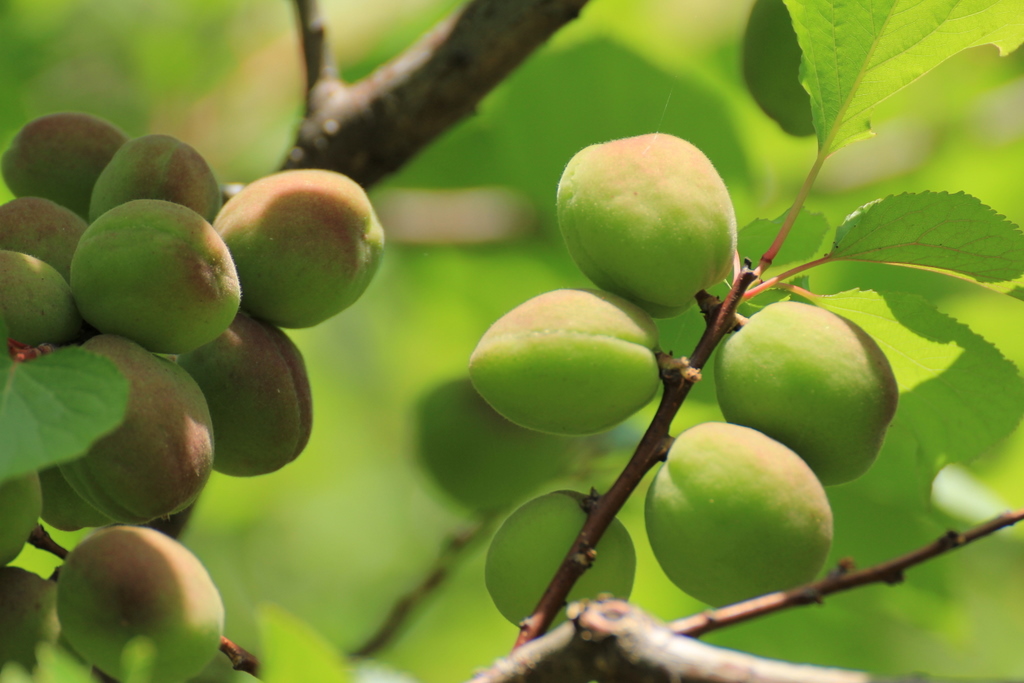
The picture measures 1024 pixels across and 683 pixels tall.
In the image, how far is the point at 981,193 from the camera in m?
1.88

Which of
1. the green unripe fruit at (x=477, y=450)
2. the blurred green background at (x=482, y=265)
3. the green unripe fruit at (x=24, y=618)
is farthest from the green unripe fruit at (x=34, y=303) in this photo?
the green unripe fruit at (x=477, y=450)

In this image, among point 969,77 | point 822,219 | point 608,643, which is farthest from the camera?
point 969,77

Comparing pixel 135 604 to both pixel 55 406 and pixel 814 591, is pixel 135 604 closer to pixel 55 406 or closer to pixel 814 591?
pixel 55 406

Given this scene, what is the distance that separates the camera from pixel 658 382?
32.8 inches

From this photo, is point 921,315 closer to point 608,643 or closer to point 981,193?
point 608,643

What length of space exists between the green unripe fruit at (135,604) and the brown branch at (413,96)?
28.2 inches

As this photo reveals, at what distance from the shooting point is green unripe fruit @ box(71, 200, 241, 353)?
0.80 meters

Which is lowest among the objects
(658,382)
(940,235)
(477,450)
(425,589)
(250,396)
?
(425,589)

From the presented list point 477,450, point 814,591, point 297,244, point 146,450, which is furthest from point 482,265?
point 814,591

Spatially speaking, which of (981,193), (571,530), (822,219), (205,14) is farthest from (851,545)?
(205,14)


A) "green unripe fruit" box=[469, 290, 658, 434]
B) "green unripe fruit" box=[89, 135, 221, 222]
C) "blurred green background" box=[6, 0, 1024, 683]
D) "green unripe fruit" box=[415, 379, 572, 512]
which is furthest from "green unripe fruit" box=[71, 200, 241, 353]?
"green unripe fruit" box=[415, 379, 572, 512]

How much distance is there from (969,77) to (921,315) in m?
1.47

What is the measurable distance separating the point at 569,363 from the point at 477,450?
0.77 m

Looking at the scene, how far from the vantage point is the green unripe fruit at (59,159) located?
41.5 inches
